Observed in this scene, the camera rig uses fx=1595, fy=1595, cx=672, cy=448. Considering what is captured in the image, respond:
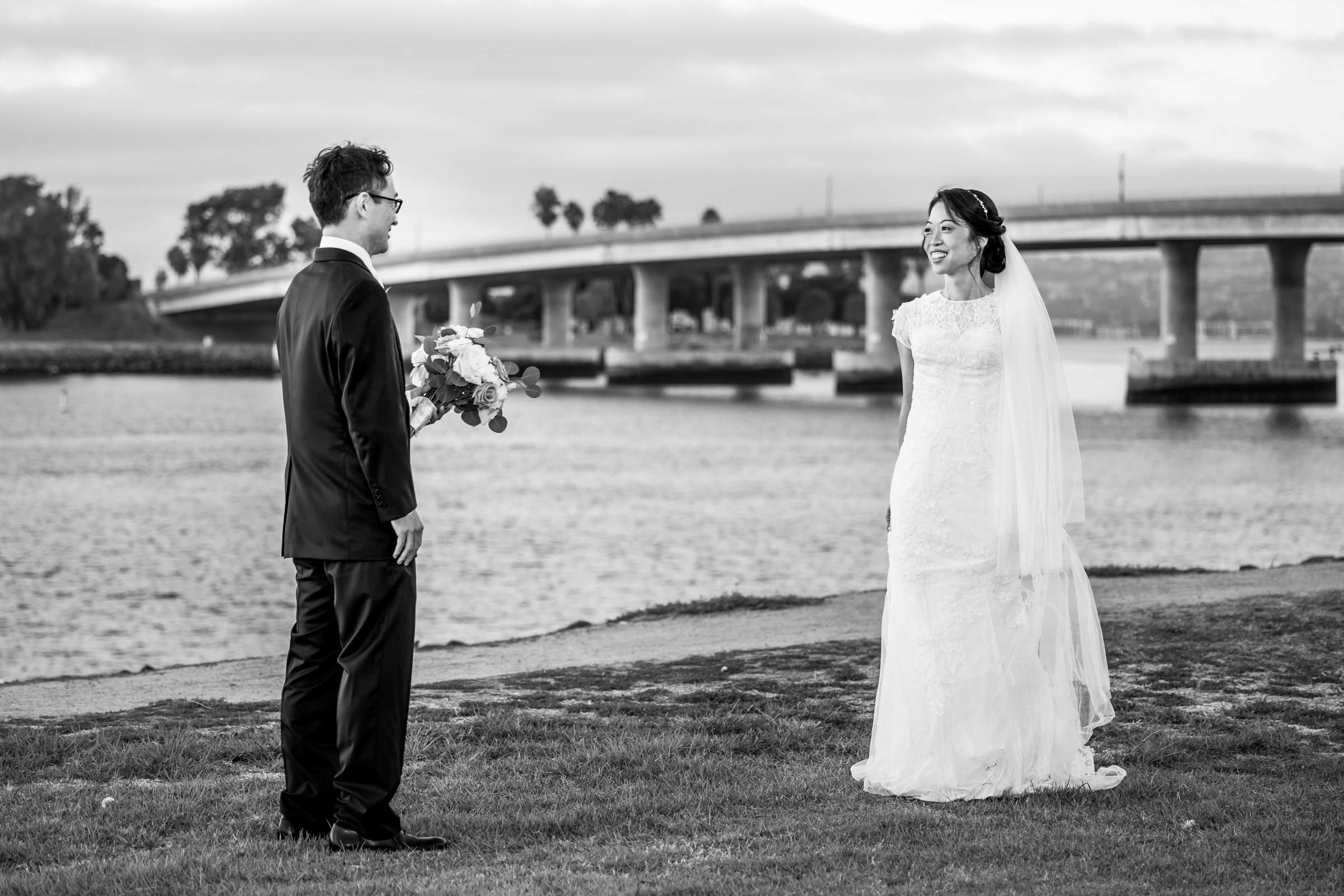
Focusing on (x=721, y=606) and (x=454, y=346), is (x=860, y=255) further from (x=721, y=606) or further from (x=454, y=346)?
(x=454, y=346)

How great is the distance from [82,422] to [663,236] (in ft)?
124

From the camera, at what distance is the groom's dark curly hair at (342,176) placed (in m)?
5.75

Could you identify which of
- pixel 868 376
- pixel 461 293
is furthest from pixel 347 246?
pixel 461 293

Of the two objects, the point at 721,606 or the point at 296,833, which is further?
the point at 721,606

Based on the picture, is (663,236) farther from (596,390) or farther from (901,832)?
(901,832)

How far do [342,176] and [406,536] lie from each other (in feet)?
4.33

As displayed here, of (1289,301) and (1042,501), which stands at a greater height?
(1289,301)

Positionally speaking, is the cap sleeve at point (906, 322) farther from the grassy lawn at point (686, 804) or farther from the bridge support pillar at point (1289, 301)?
the bridge support pillar at point (1289, 301)

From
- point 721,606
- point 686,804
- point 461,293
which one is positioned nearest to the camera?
point 686,804

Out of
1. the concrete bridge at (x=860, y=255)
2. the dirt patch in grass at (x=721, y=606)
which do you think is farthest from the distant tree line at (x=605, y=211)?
the dirt patch in grass at (x=721, y=606)

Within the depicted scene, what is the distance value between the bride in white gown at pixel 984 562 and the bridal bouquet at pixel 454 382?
180cm

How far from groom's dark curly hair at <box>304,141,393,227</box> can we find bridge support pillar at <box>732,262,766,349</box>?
9923 centimetres

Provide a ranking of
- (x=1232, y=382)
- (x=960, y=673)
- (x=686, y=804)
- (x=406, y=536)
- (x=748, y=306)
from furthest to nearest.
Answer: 1. (x=748, y=306)
2. (x=1232, y=382)
3. (x=960, y=673)
4. (x=686, y=804)
5. (x=406, y=536)

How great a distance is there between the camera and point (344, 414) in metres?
5.79
